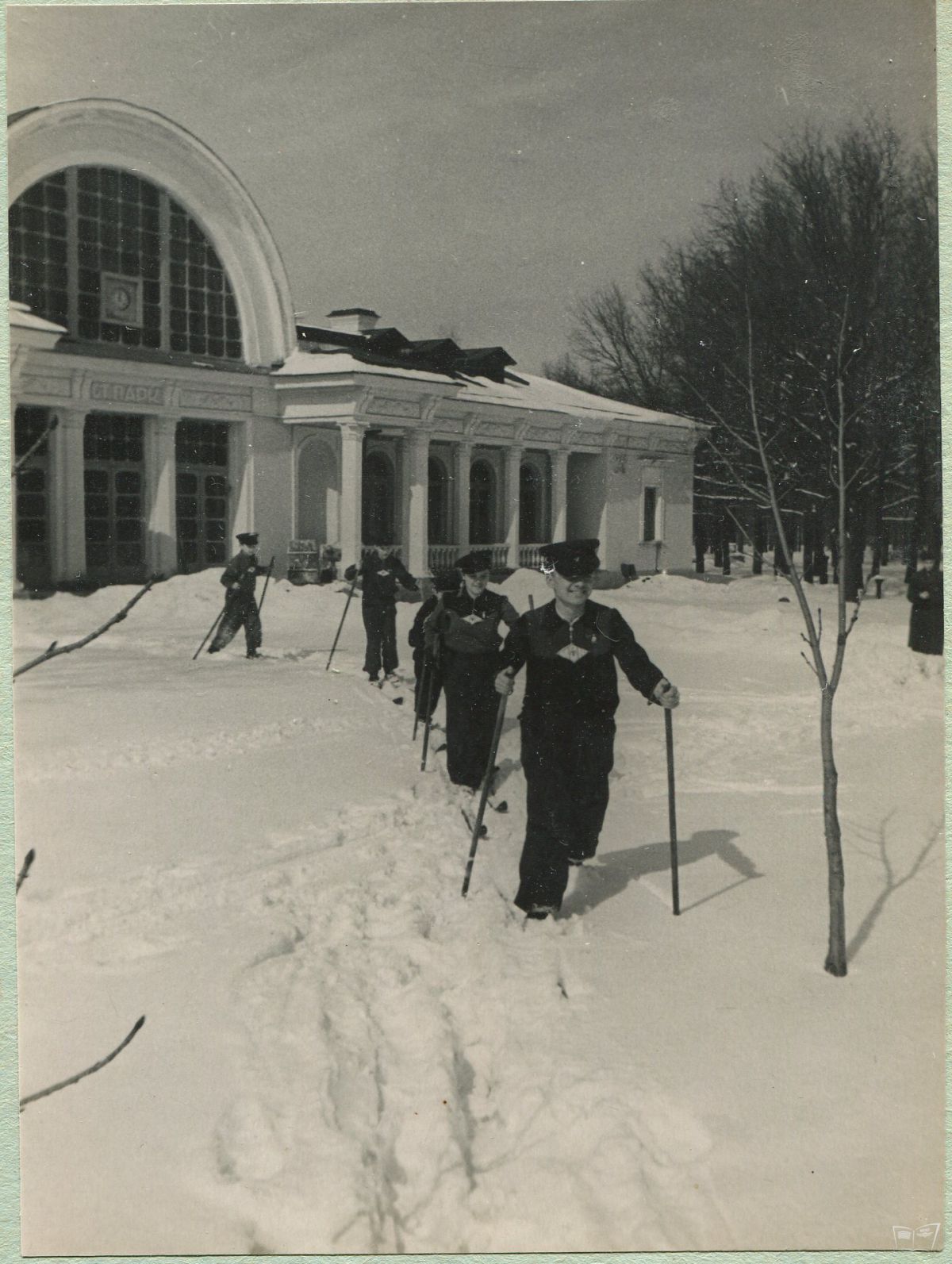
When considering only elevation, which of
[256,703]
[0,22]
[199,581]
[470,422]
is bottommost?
[256,703]

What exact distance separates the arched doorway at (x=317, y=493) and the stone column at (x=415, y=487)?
0.54m

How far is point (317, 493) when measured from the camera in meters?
5.50

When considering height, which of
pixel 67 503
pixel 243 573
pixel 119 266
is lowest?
pixel 243 573

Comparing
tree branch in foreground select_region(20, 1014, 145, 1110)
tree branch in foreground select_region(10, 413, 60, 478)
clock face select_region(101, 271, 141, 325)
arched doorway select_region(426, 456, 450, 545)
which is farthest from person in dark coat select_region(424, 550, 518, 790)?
tree branch in foreground select_region(10, 413, 60, 478)

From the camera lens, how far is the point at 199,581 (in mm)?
4188

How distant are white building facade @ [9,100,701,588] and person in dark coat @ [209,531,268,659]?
0.26ft

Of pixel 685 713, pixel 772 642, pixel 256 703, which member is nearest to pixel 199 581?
pixel 256 703

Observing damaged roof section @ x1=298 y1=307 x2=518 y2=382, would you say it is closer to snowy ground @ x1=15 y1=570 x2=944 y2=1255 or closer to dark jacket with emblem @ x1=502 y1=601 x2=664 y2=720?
dark jacket with emblem @ x1=502 y1=601 x2=664 y2=720

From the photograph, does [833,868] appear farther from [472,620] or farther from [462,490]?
[462,490]

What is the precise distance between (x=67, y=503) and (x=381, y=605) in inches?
89.9

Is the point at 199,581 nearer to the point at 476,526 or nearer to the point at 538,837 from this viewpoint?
the point at 538,837

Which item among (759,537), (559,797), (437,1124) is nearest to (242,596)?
(559,797)

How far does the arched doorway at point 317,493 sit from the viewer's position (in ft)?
17.2

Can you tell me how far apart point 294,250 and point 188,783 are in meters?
2.10
